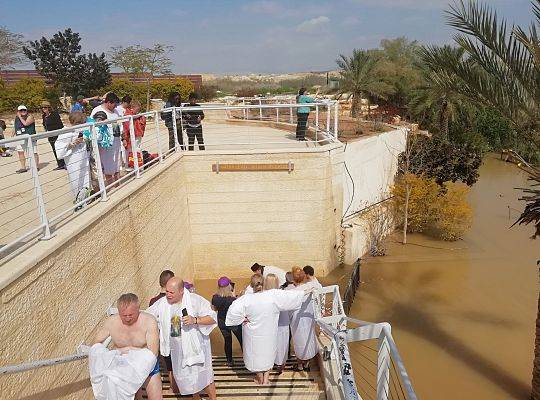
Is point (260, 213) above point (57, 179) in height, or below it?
below

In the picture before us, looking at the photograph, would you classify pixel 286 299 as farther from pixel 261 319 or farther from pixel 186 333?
pixel 186 333

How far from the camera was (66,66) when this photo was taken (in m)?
28.0

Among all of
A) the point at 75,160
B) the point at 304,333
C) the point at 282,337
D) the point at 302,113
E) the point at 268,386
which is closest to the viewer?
the point at 268,386

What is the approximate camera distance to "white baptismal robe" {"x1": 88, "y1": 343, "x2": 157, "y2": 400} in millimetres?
3213

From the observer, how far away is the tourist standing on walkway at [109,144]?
6.25m

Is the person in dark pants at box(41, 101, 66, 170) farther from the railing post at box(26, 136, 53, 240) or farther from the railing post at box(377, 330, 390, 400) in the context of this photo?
the railing post at box(377, 330, 390, 400)

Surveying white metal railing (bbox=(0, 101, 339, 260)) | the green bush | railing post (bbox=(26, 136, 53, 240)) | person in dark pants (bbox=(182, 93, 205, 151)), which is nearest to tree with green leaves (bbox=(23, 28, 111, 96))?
the green bush

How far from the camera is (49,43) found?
28.0 metres

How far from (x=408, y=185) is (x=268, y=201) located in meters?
6.25

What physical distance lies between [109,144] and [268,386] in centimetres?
424

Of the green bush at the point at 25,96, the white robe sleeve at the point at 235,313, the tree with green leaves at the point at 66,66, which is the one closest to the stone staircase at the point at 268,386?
the white robe sleeve at the point at 235,313

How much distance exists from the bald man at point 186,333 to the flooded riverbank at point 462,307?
5.26 m

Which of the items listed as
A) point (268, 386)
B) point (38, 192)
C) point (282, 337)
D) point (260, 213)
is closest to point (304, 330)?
point (282, 337)

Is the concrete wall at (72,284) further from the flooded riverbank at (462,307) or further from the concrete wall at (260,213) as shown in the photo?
the flooded riverbank at (462,307)
